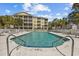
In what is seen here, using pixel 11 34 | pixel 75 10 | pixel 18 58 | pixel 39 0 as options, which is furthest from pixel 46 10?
pixel 18 58

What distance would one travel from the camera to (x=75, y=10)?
243cm

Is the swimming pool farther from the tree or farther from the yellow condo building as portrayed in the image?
the tree

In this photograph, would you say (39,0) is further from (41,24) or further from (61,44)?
(61,44)

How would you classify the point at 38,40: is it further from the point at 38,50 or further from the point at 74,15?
the point at 74,15

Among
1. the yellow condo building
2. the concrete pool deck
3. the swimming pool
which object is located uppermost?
the yellow condo building

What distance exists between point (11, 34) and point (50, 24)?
0.49 m

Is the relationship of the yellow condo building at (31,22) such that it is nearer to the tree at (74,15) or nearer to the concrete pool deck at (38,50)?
the concrete pool deck at (38,50)

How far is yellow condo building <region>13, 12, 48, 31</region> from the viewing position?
2.48 meters

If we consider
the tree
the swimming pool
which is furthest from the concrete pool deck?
the tree

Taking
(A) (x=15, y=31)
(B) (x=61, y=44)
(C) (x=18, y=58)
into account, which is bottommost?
(C) (x=18, y=58)

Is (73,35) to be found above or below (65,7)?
below

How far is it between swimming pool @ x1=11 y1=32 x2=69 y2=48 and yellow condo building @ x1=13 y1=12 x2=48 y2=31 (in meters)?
0.07

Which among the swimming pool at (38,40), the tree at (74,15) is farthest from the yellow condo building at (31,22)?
the tree at (74,15)

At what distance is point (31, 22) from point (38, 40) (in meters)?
0.23
